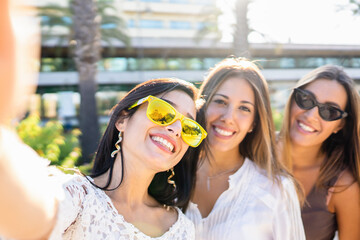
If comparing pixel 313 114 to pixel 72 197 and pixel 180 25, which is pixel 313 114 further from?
pixel 180 25

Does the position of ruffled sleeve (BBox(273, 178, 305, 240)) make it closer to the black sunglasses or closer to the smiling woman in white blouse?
the smiling woman in white blouse

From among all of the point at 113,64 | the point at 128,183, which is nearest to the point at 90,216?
the point at 128,183

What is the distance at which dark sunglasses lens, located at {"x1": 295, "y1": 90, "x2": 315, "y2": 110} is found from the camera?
3492 mm

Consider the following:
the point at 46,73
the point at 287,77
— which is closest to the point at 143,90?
the point at 46,73

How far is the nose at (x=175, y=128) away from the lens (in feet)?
6.91

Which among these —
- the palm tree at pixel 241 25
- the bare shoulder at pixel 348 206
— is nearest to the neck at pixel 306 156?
the bare shoulder at pixel 348 206

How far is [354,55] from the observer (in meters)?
41.5

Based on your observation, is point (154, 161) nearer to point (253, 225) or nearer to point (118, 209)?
point (118, 209)

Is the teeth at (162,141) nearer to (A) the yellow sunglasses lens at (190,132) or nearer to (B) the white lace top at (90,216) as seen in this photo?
(A) the yellow sunglasses lens at (190,132)

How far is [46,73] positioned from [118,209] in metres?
33.7

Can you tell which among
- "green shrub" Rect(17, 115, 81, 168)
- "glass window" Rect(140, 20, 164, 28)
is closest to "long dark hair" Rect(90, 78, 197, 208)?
"green shrub" Rect(17, 115, 81, 168)

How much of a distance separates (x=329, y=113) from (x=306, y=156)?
545 mm

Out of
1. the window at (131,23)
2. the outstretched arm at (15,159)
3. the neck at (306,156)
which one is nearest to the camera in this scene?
the outstretched arm at (15,159)

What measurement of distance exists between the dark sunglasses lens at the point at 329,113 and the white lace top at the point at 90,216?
210 centimetres
